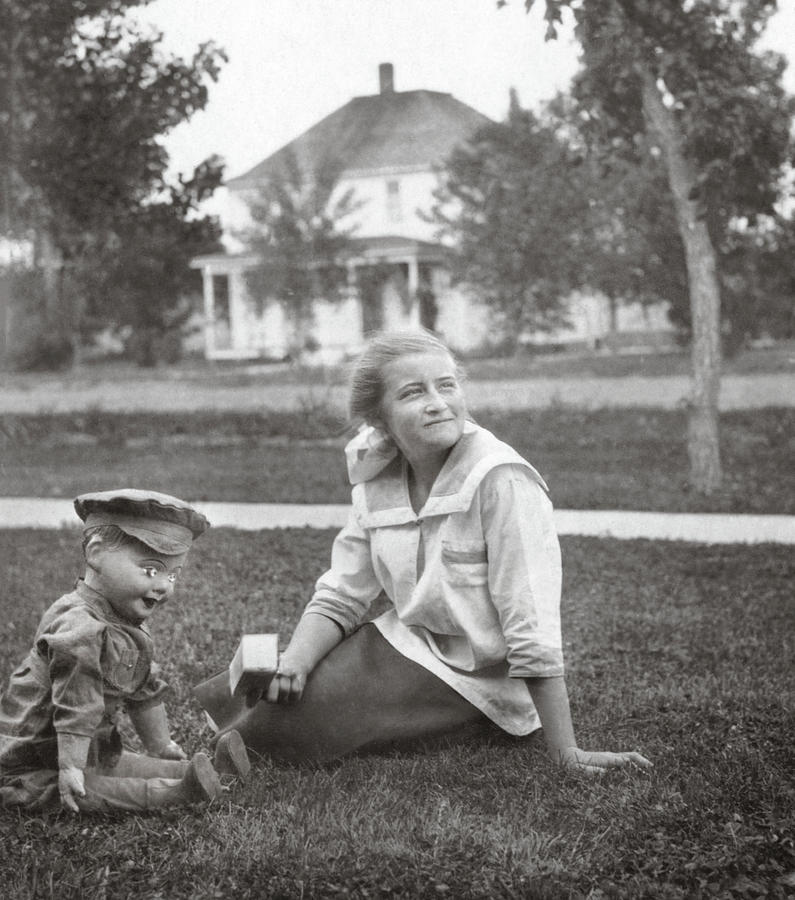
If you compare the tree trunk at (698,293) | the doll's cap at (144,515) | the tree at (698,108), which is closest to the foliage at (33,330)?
the tree at (698,108)

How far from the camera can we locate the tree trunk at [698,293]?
8828 mm

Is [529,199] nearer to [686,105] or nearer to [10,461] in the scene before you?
[686,105]

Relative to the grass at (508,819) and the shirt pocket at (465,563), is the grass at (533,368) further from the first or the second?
the shirt pocket at (465,563)

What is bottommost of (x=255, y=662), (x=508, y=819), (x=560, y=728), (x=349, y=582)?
(x=508, y=819)

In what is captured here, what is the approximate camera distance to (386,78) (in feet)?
29.6

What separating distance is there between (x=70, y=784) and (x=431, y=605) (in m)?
1.12

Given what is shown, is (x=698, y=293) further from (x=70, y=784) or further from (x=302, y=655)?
(x=70, y=784)

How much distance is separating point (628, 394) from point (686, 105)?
736cm

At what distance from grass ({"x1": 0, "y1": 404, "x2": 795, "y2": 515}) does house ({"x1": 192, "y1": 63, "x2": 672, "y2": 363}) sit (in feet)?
3.28

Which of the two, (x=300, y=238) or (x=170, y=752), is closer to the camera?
(x=170, y=752)

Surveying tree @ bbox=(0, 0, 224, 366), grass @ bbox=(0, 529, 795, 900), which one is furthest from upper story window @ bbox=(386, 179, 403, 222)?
grass @ bbox=(0, 529, 795, 900)

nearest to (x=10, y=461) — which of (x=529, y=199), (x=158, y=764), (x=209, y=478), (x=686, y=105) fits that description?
(x=209, y=478)

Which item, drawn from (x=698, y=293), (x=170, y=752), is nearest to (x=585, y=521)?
(x=698, y=293)

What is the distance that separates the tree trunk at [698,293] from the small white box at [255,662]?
6086 mm
